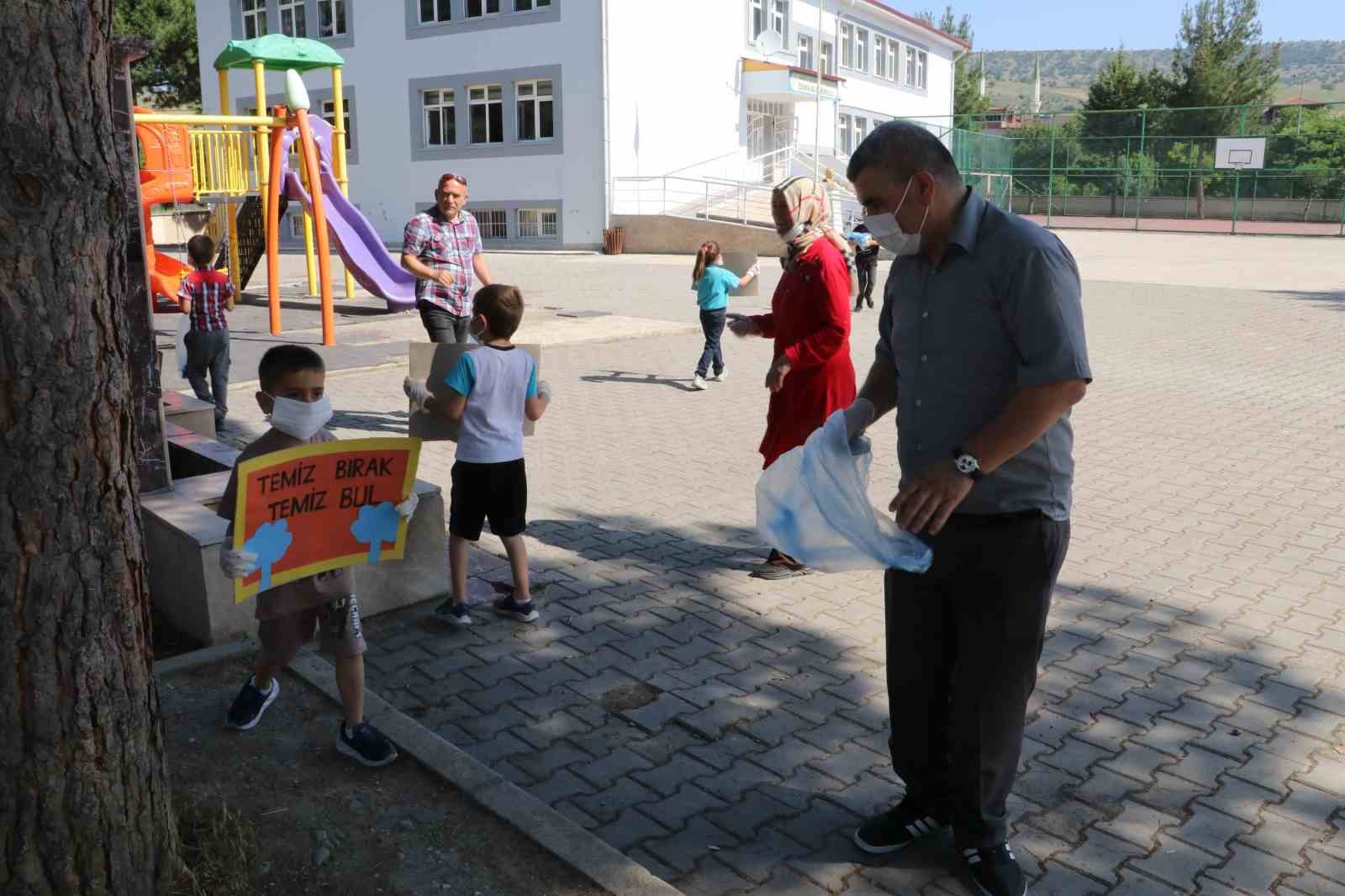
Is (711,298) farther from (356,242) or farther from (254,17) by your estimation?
(254,17)

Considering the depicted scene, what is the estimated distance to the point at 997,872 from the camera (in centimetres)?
298

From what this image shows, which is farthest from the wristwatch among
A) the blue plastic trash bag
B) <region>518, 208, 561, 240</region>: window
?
<region>518, 208, 561, 240</region>: window

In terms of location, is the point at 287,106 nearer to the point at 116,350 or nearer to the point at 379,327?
the point at 379,327

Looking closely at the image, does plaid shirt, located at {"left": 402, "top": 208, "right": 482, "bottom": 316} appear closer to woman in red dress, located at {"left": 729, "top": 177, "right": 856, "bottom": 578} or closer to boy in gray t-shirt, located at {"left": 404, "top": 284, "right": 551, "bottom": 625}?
woman in red dress, located at {"left": 729, "top": 177, "right": 856, "bottom": 578}

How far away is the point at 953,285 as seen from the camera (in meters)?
2.80

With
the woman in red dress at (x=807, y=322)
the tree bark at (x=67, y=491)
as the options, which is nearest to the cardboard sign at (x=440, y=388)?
the woman in red dress at (x=807, y=322)

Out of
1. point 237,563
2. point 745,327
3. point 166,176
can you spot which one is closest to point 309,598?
Answer: point 237,563

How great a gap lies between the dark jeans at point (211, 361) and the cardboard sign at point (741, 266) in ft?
12.7

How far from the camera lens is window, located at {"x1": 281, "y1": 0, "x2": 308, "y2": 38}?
36.4m

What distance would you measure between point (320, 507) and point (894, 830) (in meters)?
1.87

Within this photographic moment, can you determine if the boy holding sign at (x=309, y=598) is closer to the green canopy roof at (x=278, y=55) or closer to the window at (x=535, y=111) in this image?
the green canopy roof at (x=278, y=55)

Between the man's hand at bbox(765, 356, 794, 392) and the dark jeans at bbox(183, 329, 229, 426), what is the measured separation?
5028 mm

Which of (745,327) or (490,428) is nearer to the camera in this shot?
(490,428)

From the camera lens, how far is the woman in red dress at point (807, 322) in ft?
16.8
